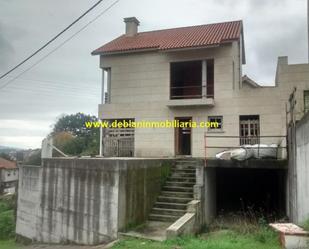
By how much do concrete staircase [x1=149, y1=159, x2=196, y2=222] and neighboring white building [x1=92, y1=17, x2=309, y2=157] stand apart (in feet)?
10.9

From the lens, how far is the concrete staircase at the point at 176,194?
10824mm

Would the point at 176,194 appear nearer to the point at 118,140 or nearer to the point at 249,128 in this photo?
the point at 249,128

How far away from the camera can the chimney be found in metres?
21.1

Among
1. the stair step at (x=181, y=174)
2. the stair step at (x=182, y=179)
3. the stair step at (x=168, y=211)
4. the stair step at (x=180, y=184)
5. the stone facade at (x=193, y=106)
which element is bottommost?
the stair step at (x=168, y=211)

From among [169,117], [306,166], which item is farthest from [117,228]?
[169,117]

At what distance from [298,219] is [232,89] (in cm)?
943

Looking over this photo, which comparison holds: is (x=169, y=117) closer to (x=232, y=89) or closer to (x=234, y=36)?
(x=232, y=89)

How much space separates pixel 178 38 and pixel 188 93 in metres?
3.27

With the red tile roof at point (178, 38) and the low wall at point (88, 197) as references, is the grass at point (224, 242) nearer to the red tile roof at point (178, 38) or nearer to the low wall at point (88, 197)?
the low wall at point (88, 197)

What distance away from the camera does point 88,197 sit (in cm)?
982

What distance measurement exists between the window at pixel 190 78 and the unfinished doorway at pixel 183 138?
142 centimetres

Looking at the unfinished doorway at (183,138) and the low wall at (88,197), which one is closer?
the low wall at (88,197)

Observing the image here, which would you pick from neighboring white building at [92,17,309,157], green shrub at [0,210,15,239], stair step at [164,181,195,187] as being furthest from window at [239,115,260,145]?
green shrub at [0,210,15,239]

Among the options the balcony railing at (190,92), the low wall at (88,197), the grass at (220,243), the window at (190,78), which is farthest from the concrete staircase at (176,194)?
the window at (190,78)
